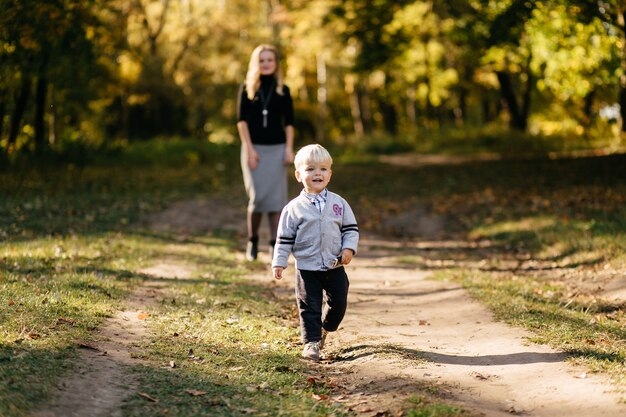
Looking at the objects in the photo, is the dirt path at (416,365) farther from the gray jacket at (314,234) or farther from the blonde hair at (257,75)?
the blonde hair at (257,75)

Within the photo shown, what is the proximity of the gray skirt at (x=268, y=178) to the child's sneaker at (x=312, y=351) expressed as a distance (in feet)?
12.7

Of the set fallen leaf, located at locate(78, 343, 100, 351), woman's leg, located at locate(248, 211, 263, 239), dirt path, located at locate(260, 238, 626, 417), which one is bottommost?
dirt path, located at locate(260, 238, 626, 417)

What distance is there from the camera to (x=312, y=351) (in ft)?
19.3

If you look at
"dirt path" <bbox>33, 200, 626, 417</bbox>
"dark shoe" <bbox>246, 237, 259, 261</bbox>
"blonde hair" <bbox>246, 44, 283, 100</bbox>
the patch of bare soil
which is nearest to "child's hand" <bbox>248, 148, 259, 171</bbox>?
"blonde hair" <bbox>246, 44, 283, 100</bbox>

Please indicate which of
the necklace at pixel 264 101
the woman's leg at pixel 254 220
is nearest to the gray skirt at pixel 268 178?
the woman's leg at pixel 254 220

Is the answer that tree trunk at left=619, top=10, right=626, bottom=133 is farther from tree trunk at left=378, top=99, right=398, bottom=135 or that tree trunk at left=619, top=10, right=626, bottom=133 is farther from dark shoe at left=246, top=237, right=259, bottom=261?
tree trunk at left=378, top=99, right=398, bottom=135

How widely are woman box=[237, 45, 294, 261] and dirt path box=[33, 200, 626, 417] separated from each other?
63.8 inches

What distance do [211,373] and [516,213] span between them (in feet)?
35.2

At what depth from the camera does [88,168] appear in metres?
22.8

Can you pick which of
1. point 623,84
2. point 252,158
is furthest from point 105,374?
point 623,84

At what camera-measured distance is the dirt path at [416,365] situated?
4668 millimetres

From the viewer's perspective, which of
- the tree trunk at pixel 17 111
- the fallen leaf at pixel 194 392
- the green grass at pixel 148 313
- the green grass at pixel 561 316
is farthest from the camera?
the tree trunk at pixel 17 111

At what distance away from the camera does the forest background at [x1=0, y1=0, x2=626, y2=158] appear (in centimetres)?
1803

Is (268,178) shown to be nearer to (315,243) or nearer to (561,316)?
(315,243)
